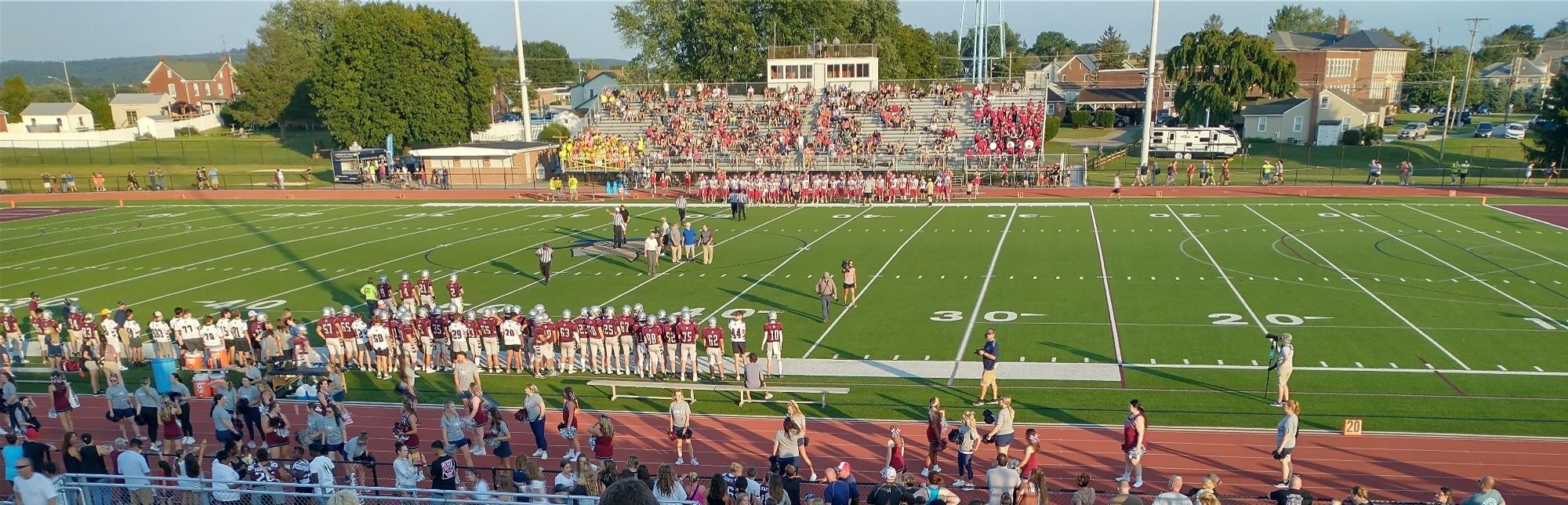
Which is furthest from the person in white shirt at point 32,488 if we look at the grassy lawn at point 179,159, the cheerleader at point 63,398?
the grassy lawn at point 179,159

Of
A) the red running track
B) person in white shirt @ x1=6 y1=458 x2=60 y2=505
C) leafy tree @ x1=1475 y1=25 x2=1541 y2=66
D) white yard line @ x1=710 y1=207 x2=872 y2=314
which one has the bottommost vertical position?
the red running track

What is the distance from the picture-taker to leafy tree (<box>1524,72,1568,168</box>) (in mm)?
40062

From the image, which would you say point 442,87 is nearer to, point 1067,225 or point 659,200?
point 659,200

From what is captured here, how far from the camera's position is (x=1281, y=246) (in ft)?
82.8

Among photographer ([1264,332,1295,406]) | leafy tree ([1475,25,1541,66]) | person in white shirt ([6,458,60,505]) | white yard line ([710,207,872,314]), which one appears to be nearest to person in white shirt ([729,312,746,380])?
white yard line ([710,207,872,314])

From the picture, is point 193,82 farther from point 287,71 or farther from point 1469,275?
point 1469,275

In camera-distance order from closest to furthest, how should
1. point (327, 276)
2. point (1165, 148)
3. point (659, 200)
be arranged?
1. point (327, 276)
2. point (659, 200)
3. point (1165, 148)

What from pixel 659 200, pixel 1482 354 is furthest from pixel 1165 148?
pixel 1482 354

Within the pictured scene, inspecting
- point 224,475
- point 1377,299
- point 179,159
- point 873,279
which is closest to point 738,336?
point 224,475

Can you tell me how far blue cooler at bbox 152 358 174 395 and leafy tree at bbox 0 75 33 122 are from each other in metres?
93.3

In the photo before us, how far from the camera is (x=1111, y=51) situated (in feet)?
453

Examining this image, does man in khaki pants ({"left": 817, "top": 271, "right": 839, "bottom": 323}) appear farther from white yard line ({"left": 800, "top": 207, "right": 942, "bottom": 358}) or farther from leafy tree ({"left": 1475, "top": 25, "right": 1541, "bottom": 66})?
leafy tree ({"left": 1475, "top": 25, "right": 1541, "bottom": 66})

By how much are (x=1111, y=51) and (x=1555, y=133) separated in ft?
334

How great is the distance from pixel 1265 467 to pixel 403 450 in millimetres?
10149
